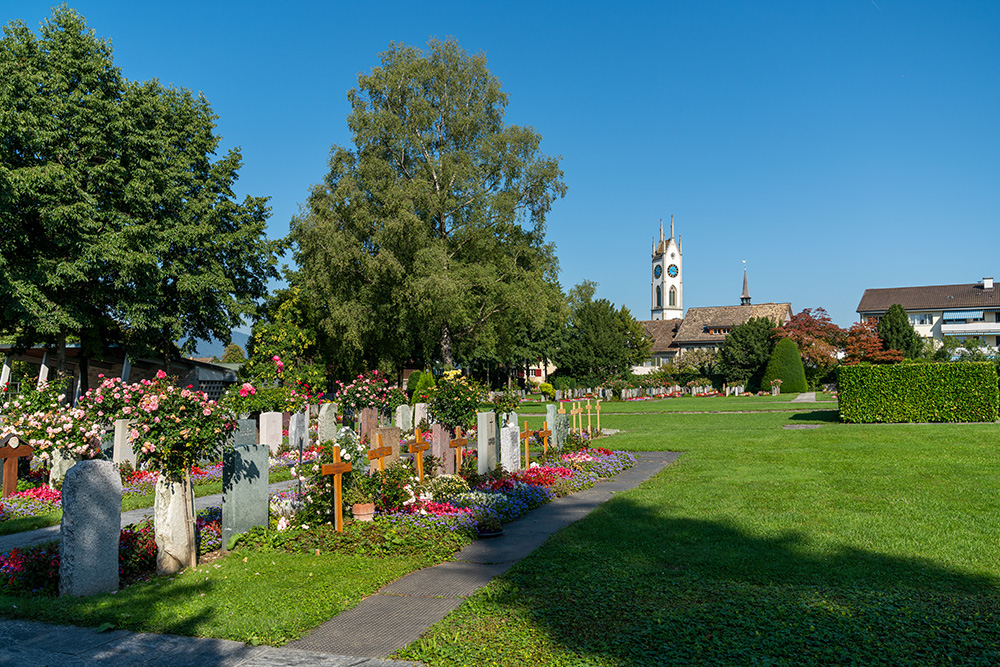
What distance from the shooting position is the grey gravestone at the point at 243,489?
837 centimetres

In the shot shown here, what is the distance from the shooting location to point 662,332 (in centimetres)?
9406

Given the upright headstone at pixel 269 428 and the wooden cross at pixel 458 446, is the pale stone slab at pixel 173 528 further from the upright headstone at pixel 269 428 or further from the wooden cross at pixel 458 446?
the upright headstone at pixel 269 428

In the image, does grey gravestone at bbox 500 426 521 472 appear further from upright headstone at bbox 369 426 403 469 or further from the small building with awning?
the small building with awning

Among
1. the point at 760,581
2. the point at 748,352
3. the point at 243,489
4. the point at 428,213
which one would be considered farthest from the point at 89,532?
the point at 748,352

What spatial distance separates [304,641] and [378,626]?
1.98 ft

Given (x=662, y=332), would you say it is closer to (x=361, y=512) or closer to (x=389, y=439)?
(x=389, y=439)

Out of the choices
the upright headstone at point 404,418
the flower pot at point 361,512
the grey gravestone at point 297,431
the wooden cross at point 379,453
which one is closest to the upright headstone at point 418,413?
the upright headstone at point 404,418

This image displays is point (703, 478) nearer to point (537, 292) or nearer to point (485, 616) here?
point (485, 616)

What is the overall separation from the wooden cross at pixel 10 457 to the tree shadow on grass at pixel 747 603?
10.1 metres

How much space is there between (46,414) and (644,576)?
460 inches

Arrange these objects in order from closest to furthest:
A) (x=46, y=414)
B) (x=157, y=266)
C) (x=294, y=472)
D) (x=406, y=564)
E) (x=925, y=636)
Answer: (x=925, y=636), (x=406, y=564), (x=294, y=472), (x=46, y=414), (x=157, y=266)

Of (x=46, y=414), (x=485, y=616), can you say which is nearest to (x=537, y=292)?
(x=46, y=414)

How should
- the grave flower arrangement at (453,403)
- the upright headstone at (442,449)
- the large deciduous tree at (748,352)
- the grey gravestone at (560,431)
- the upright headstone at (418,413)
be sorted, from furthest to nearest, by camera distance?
the large deciduous tree at (748,352) < the upright headstone at (418,413) < the grey gravestone at (560,431) < the grave flower arrangement at (453,403) < the upright headstone at (442,449)

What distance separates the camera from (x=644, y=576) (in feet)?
22.4
